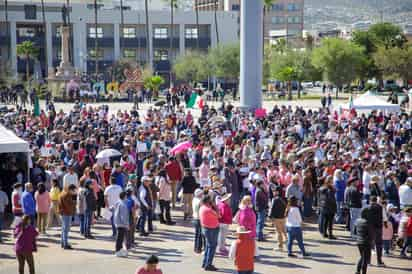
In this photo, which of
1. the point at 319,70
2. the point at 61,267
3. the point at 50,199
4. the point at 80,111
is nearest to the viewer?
the point at 61,267

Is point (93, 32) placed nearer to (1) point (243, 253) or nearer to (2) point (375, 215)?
(2) point (375, 215)

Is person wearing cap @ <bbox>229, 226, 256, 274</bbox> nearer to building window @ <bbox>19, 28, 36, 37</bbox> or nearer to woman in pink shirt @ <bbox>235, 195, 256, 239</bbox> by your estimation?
woman in pink shirt @ <bbox>235, 195, 256, 239</bbox>

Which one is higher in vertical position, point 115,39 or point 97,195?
point 115,39

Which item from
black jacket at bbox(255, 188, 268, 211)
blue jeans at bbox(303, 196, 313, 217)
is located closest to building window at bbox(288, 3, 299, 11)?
blue jeans at bbox(303, 196, 313, 217)

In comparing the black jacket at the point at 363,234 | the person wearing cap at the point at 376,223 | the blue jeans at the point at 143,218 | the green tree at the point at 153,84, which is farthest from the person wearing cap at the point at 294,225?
the green tree at the point at 153,84

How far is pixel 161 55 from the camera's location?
96188 mm

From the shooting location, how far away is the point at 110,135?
24266mm

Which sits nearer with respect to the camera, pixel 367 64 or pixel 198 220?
pixel 198 220

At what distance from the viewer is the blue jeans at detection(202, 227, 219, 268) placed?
40.9 feet

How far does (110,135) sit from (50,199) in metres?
9.06

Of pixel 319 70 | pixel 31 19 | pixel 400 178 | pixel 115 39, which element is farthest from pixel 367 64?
pixel 400 178

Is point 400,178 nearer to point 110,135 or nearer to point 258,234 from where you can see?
point 258,234

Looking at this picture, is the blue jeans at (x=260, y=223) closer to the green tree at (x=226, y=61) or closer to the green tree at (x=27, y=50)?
the green tree at (x=226, y=61)

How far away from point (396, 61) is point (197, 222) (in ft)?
203
